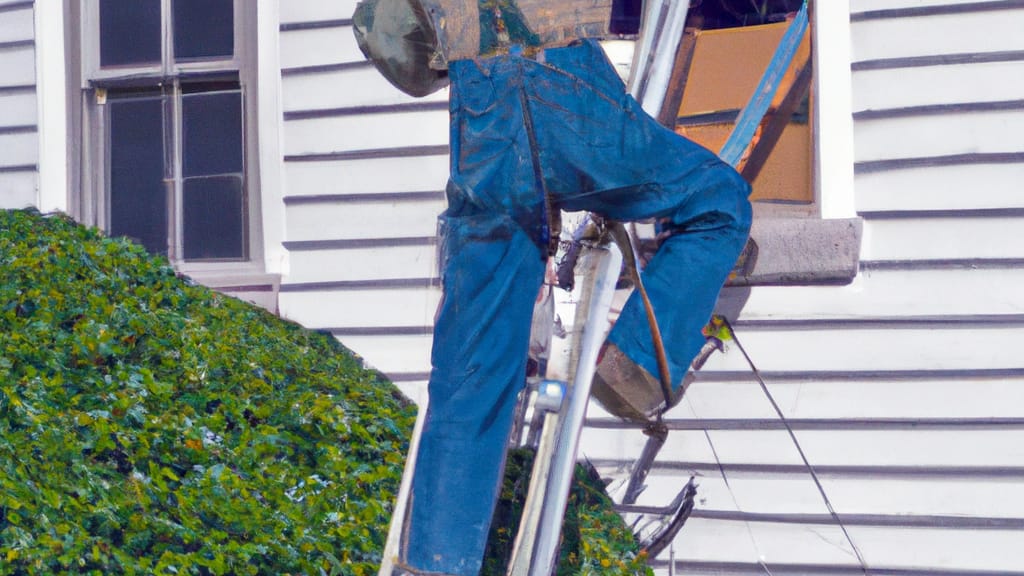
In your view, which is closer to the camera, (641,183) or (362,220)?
(641,183)

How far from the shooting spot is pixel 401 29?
9.12ft

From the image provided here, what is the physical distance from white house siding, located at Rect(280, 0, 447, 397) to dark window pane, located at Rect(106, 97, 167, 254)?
913mm

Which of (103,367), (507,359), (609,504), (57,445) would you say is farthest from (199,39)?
(507,359)

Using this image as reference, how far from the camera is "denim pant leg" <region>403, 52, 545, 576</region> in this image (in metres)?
2.46

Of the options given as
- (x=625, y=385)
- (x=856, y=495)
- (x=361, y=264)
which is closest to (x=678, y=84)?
(x=361, y=264)

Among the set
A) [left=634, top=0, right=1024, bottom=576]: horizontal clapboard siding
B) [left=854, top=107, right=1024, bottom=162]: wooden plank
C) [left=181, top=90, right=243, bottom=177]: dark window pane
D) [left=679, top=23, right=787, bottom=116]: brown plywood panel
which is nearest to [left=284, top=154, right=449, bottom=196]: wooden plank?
[left=181, top=90, right=243, bottom=177]: dark window pane

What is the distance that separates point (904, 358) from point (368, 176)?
89.7 inches

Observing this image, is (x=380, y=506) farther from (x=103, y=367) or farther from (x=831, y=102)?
(x=831, y=102)

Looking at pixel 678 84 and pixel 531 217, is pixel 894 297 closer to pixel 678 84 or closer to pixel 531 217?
pixel 678 84

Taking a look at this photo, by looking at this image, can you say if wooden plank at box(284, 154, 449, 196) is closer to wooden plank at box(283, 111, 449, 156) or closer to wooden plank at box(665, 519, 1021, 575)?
wooden plank at box(283, 111, 449, 156)

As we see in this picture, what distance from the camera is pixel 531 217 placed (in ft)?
8.42

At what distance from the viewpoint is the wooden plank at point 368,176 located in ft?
15.3

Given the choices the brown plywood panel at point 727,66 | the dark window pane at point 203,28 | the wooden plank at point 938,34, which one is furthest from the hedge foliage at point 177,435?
the wooden plank at point 938,34

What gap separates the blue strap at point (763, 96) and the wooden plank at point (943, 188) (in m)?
0.57
